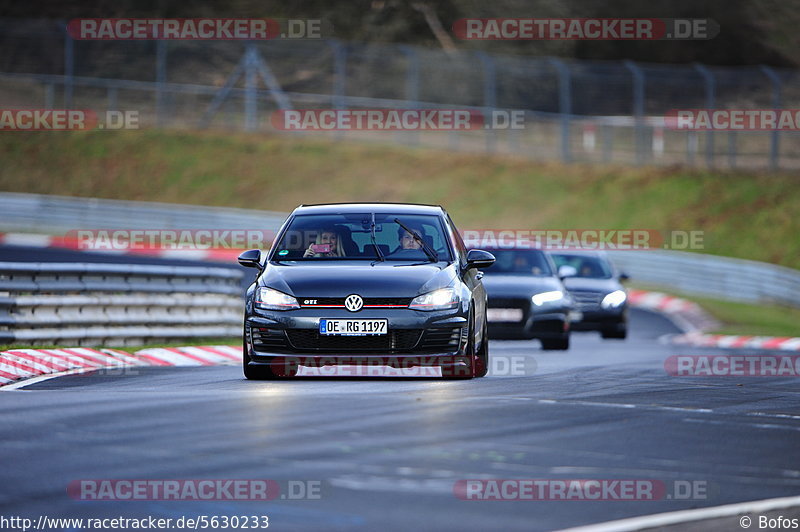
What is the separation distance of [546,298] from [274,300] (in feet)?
24.4

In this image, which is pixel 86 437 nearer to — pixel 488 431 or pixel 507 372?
pixel 488 431

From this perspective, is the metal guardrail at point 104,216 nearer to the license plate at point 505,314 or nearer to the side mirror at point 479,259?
the license plate at point 505,314

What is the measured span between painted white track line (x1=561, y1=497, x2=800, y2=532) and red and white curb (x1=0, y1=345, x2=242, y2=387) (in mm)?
7382

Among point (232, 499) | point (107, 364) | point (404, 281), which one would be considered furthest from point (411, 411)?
point (107, 364)

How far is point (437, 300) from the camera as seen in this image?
12.6m

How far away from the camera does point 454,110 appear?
4675 centimetres

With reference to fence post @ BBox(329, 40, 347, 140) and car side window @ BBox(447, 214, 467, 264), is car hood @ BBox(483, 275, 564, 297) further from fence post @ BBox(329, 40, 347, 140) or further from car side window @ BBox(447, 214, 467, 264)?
fence post @ BBox(329, 40, 347, 140)

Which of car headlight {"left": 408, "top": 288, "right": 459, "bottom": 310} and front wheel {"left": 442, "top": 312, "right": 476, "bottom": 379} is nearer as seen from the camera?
car headlight {"left": 408, "top": 288, "right": 459, "bottom": 310}

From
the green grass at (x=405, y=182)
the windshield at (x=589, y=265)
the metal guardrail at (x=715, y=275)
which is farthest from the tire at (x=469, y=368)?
the green grass at (x=405, y=182)

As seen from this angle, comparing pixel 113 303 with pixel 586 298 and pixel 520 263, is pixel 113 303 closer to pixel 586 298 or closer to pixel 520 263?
pixel 520 263

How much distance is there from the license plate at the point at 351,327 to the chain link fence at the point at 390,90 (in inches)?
1209

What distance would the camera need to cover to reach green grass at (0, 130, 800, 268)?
43.4 metres

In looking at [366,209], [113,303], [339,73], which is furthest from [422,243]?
[339,73]

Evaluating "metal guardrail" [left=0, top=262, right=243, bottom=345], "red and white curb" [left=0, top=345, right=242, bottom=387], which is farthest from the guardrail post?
"red and white curb" [left=0, top=345, right=242, bottom=387]
